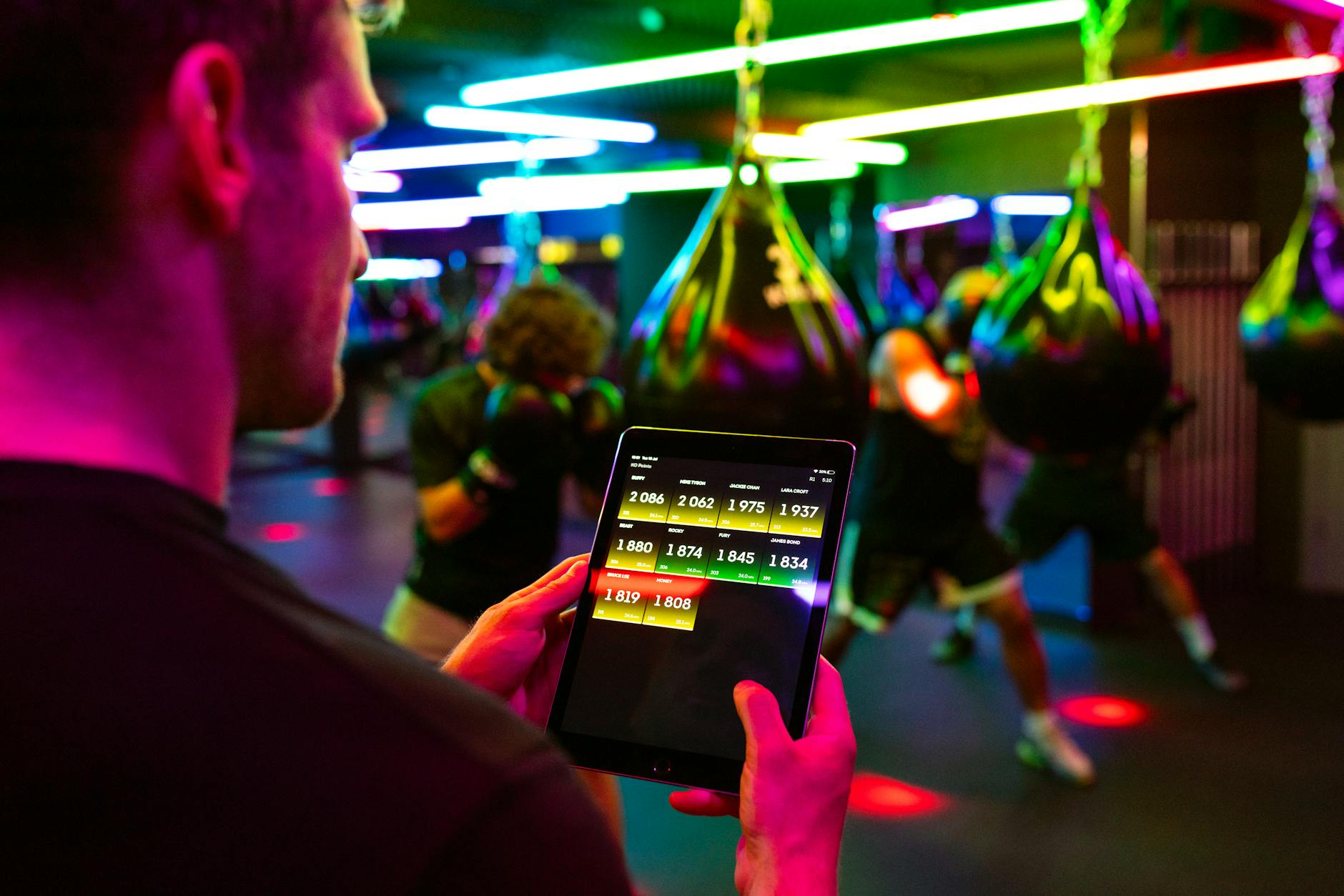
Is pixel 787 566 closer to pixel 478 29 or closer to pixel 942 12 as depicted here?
pixel 942 12

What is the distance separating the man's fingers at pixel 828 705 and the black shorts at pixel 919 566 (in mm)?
2714

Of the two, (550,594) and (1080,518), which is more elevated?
(550,594)

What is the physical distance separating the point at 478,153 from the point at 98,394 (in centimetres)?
415

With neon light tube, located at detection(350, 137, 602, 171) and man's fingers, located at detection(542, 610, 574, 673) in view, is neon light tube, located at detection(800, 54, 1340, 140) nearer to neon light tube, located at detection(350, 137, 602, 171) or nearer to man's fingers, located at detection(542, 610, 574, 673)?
neon light tube, located at detection(350, 137, 602, 171)

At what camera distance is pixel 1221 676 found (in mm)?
4105

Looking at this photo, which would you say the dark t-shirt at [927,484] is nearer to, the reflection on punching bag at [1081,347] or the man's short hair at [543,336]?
the man's short hair at [543,336]

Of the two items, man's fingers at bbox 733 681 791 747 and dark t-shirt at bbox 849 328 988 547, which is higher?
man's fingers at bbox 733 681 791 747

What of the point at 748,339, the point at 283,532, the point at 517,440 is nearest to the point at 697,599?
the point at 748,339

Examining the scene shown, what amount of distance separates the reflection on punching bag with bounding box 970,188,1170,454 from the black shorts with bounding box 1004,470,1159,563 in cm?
236

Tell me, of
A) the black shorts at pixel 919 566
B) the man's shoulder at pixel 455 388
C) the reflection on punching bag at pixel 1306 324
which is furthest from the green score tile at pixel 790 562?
the black shorts at pixel 919 566

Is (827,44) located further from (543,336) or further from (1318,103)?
(1318,103)

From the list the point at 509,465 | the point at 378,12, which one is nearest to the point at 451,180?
the point at 509,465

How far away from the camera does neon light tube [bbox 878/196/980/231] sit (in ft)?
20.1

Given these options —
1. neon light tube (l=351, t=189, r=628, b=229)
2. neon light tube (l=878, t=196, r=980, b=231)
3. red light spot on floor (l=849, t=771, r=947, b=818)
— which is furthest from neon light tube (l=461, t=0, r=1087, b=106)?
neon light tube (l=351, t=189, r=628, b=229)
